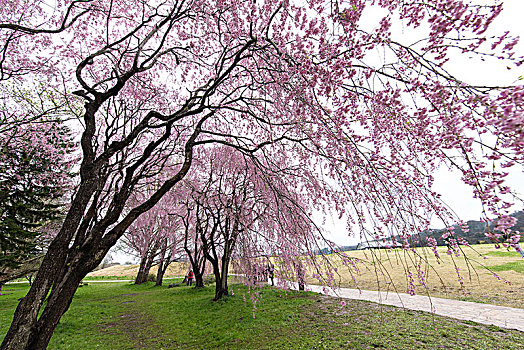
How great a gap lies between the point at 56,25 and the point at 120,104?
2.13 meters

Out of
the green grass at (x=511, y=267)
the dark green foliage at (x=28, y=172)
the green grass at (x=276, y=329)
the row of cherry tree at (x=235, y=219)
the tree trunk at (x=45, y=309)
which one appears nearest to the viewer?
the tree trunk at (x=45, y=309)

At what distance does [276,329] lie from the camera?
616cm

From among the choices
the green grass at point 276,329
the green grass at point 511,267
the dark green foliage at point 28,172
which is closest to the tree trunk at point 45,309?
the green grass at point 276,329

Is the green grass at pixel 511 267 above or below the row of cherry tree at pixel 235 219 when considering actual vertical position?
below

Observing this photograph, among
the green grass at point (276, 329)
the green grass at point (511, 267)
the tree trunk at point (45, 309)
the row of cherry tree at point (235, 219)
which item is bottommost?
the green grass at point (276, 329)

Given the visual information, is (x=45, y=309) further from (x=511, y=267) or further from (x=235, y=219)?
(x=511, y=267)

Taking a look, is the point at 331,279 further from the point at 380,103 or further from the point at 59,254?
the point at 59,254

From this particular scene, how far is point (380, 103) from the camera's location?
2.46m

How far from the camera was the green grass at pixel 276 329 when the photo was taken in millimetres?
4832

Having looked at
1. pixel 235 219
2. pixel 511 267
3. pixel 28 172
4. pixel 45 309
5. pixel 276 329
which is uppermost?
pixel 28 172

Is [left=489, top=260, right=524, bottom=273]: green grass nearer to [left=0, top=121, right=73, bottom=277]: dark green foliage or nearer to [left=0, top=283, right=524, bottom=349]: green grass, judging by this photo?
[left=0, top=283, right=524, bottom=349]: green grass

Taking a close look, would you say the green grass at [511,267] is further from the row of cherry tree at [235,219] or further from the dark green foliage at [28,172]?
the dark green foliage at [28,172]

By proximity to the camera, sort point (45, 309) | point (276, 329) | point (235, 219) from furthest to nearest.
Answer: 1. point (235, 219)
2. point (276, 329)
3. point (45, 309)

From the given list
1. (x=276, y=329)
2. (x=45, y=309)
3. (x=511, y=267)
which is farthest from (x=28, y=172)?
(x=511, y=267)
